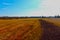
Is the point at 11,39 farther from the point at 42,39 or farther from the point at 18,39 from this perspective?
the point at 42,39

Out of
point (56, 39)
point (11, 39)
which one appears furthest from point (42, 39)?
point (11, 39)

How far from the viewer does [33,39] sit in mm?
15258

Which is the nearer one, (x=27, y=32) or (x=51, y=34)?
(x=51, y=34)

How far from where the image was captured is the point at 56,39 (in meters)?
15.7

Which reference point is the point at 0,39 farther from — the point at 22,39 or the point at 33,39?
the point at 33,39

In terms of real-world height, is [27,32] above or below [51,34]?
Result: above

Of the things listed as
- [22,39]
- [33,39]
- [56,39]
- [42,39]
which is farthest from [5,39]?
[56,39]

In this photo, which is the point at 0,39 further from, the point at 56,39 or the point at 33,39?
the point at 56,39

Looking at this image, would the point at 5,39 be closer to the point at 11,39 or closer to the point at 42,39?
the point at 11,39

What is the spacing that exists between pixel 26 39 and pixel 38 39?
4.24ft

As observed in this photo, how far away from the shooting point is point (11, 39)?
49.2ft

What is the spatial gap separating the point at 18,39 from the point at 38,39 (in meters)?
2.16

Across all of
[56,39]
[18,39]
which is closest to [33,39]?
[18,39]

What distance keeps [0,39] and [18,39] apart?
1.92m
